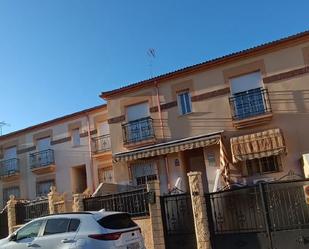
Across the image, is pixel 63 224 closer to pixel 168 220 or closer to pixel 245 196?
pixel 168 220

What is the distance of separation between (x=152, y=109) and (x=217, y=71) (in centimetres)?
392

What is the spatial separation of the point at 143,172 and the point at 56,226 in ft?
36.6

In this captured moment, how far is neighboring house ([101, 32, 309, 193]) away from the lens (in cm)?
1877

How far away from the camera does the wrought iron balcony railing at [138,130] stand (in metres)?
21.8

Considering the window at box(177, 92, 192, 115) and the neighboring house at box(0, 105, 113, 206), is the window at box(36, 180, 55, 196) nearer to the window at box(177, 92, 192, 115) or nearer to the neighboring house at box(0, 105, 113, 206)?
the neighboring house at box(0, 105, 113, 206)

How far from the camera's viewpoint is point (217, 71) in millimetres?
20734

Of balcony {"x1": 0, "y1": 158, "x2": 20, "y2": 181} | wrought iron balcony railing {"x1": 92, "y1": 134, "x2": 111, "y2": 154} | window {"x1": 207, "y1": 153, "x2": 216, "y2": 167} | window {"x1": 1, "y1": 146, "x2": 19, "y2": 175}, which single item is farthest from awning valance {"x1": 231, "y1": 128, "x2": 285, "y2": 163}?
window {"x1": 1, "y1": 146, "x2": 19, "y2": 175}

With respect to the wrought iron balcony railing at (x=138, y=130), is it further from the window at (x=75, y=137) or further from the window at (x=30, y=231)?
the window at (x=30, y=231)

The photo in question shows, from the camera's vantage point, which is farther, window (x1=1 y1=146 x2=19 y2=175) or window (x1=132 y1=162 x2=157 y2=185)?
window (x1=1 y1=146 x2=19 y2=175)

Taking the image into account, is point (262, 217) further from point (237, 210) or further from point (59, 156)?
point (59, 156)

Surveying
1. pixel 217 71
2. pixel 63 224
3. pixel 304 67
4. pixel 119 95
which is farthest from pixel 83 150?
pixel 63 224

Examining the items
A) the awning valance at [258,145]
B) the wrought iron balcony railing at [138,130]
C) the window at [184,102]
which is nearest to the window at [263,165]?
the awning valance at [258,145]

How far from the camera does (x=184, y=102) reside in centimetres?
2156

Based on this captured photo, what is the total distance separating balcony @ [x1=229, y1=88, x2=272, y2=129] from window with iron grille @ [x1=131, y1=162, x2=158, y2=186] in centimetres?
492
